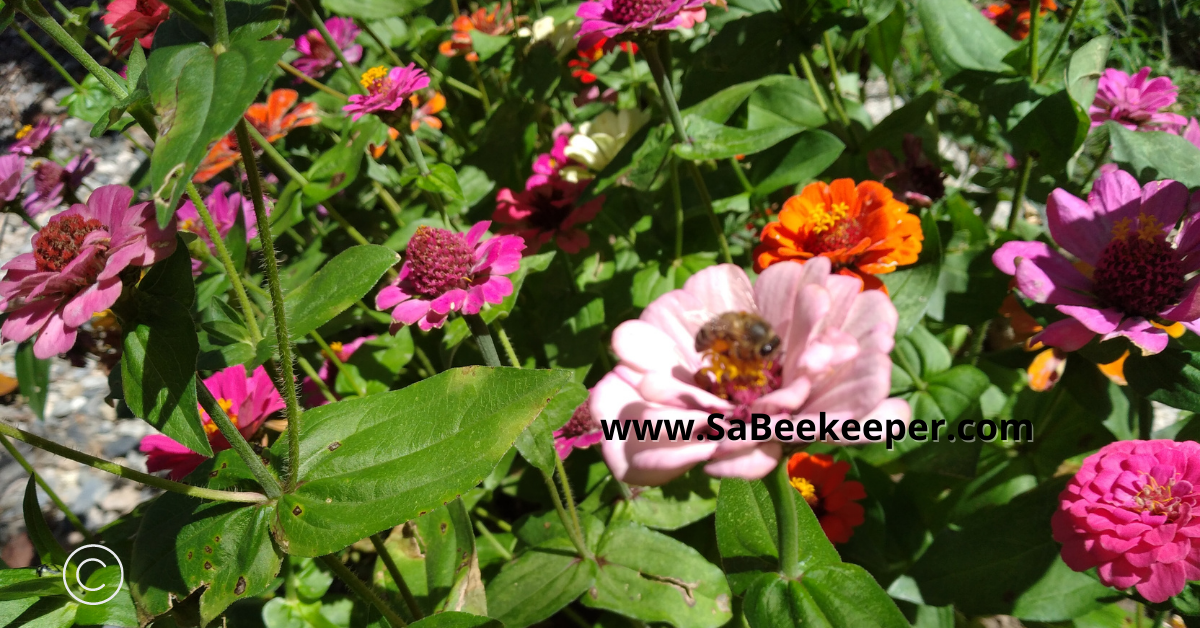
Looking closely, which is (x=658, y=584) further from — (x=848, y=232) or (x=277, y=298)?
(x=277, y=298)

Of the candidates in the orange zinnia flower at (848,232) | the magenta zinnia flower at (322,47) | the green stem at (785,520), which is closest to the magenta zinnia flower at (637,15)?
the orange zinnia flower at (848,232)

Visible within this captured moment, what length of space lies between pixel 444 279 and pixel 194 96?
2.05 ft

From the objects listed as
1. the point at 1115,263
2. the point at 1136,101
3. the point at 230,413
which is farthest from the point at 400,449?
the point at 1136,101

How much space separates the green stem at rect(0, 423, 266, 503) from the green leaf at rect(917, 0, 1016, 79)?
186cm

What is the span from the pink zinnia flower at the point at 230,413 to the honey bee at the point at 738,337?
1.20 meters

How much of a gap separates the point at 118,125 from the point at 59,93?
318cm

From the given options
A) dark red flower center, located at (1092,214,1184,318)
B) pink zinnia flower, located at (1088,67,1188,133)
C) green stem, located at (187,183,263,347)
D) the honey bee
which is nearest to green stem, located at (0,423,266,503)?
green stem, located at (187,183,263,347)

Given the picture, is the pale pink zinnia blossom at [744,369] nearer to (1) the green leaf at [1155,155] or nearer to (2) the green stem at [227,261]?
(2) the green stem at [227,261]

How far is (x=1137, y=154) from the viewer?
5.25 feet

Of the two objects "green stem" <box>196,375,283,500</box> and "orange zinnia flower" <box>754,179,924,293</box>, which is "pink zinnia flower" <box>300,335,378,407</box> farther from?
"orange zinnia flower" <box>754,179,924,293</box>

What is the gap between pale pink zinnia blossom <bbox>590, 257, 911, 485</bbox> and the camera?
0.78 metres

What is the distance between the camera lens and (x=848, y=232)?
143 centimetres

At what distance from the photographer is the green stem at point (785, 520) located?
95 cm

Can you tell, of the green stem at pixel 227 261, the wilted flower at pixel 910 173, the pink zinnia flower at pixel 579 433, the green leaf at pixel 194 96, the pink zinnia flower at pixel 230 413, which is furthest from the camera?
the wilted flower at pixel 910 173
